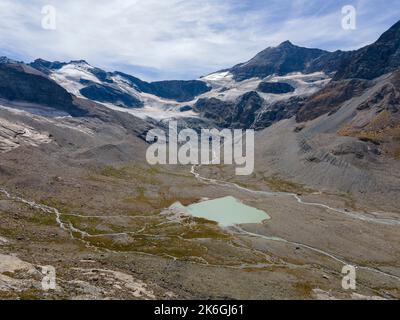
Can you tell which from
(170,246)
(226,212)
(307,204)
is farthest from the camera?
(307,204)

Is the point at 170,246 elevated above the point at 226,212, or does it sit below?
below

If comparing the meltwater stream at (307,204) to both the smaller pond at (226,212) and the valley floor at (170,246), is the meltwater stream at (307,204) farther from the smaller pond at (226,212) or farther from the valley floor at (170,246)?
the smaller pond at (226,212)

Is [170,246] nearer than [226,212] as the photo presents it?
Yes

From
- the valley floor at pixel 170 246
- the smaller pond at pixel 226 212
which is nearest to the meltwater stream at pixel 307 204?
the valley floor at pixel 170 246

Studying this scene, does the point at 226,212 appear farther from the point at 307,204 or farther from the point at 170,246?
the point at 170,246

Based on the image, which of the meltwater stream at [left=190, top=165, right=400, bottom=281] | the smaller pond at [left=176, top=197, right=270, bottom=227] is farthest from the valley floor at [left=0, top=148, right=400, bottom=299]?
the smaller pond at [left=176, top=197, right=270, bottom=227]

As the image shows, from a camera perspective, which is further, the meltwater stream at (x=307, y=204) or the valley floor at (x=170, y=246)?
the meltwater stream at (x=307, y=204)

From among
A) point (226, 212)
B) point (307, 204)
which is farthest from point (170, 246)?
point (307, 204)

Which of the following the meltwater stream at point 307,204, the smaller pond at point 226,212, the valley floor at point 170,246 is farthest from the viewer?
the smaller pond at point 226,212
